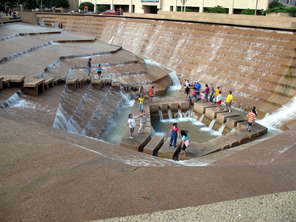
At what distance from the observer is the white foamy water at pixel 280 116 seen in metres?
13.2

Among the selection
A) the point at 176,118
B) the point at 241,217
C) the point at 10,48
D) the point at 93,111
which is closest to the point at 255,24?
the point at 176,118

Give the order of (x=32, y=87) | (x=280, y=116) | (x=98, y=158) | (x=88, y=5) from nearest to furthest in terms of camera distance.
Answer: (x=98, y=158) → (x=32, y=87) → (x=280, y=116) → (x=88, y=5)

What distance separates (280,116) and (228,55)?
641 cm

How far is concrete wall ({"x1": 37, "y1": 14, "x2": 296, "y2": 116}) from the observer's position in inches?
610

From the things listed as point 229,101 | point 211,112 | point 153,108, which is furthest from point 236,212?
point 153,108

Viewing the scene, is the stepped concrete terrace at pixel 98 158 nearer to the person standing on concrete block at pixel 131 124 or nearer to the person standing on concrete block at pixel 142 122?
the person standing on concrete block at pixel 131 124

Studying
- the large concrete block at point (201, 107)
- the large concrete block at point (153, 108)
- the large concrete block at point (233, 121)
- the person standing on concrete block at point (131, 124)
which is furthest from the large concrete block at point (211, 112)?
the person standing on concrete block at point (131, 124)

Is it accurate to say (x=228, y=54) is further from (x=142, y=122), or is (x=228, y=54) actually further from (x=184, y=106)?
(x=142, y=122)

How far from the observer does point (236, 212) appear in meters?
4.03

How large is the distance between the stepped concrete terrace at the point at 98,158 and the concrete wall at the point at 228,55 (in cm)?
17

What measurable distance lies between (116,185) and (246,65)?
1448 centimetres

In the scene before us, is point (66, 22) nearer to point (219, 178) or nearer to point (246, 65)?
point (246, 65)

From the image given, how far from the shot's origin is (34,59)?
686 inches

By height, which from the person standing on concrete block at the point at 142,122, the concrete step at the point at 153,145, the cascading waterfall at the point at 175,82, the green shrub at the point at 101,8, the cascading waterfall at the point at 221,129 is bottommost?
the cascading waterfall at the point at 221,129
